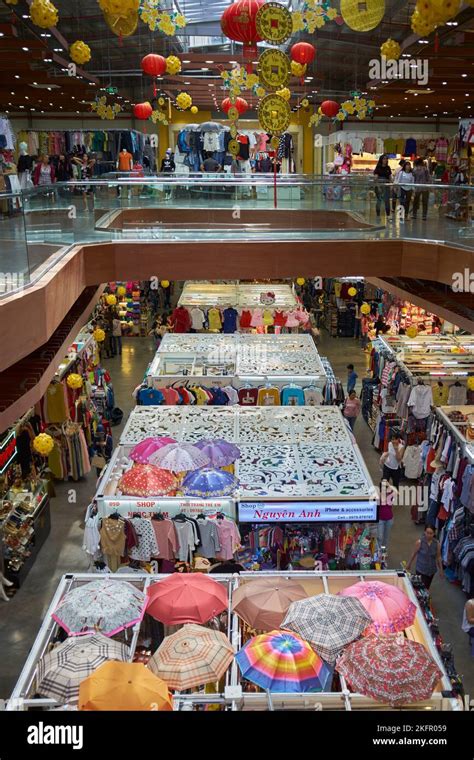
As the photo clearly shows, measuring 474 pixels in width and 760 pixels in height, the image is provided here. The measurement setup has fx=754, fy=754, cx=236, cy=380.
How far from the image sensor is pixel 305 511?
8.23m

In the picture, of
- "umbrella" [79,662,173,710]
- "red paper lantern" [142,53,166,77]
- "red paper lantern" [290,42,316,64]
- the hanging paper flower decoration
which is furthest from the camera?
"red paper lantern" [290,42,316,64]

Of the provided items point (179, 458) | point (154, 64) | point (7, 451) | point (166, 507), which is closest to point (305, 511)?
point (166, 507)

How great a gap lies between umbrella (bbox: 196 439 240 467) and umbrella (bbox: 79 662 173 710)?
139 inches

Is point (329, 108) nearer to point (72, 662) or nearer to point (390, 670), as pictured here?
point (390, 670)

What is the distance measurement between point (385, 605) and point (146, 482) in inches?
121

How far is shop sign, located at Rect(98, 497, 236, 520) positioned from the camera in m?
8.28

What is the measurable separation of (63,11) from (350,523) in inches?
569

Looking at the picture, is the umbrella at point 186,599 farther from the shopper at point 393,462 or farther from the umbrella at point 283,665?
the shopper at point 393,462

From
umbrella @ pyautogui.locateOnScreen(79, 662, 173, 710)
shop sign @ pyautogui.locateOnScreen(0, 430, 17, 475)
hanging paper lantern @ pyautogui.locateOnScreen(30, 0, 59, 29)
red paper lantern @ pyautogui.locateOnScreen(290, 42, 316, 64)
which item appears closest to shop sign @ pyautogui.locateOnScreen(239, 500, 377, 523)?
umbrella @ pyautogui.locateOnScreen(79, 662, 173, 710)

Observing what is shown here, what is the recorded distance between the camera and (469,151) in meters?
26.8

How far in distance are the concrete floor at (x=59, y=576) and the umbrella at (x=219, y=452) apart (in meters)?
2.60

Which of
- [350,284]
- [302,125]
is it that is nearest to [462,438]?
[350,284]

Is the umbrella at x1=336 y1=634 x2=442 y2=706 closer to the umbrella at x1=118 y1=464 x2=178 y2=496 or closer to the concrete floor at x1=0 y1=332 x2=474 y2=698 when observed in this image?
the concrete floor at x1=0 y1=332 x2=474 y2=698

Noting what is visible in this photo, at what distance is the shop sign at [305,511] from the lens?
8242mm
